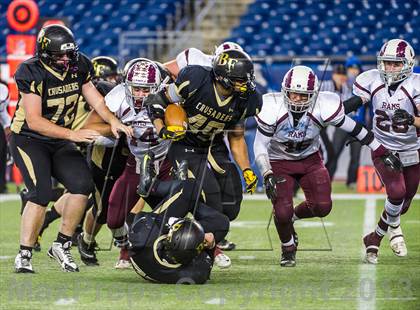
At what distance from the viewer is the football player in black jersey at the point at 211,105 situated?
6312mm

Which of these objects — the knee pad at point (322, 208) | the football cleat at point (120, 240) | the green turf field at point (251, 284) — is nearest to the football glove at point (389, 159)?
the knee pad at point (322, 208)

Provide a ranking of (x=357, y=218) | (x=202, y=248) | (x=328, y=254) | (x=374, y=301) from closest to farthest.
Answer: (x=374, y=301), (x=202, y=248), (x=328, y=254), (x=357, y=218)

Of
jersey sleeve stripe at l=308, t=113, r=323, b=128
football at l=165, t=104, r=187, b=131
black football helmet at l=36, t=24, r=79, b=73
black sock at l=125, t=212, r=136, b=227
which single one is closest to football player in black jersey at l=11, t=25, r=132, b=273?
black football helmet at l=36, t=24, r=79, b=73

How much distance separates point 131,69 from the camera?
6.82m

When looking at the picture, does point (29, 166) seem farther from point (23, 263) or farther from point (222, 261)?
point (222, 261)

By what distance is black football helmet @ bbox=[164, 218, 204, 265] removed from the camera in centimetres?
584

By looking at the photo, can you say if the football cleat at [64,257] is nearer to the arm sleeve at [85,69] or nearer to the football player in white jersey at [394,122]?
the arm sleeve at [85,69]

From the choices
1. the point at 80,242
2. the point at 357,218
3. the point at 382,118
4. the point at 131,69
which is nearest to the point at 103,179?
the point at 80,242

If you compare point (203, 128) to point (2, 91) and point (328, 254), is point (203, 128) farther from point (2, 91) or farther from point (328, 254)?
point (2, 91)

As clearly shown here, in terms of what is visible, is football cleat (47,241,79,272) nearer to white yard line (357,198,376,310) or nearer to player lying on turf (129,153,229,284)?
player lying on turf (129,153,229,284)

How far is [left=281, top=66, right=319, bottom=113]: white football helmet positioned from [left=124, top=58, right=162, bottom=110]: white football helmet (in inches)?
33.5

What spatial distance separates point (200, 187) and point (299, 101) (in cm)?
100

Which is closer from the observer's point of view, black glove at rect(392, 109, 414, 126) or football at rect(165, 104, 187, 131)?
football at rect(165, 104, 187, 131)

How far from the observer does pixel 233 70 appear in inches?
246
